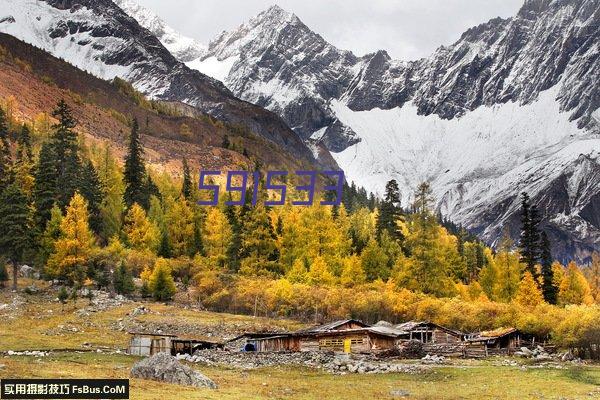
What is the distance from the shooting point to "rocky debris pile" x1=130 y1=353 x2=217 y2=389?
39.5 m

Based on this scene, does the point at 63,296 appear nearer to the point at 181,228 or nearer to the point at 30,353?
the point at 30,353

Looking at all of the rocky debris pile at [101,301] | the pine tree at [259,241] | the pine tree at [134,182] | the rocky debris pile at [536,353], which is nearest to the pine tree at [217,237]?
the pine tree at [259,241]

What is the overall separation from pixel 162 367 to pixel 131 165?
80.3 m

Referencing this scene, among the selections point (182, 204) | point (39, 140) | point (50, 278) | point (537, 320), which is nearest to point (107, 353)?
point (50, 278)

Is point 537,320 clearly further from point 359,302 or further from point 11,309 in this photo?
point 11,309

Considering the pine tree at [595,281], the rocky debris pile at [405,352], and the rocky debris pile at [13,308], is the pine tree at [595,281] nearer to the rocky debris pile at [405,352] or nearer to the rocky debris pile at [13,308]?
the rocky debris pile at [405,352]

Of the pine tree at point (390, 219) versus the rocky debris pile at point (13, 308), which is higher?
the pine tree at point (390, 219)

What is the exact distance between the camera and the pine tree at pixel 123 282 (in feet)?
274

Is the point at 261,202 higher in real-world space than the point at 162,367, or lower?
higher

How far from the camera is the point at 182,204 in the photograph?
111688 millimetres

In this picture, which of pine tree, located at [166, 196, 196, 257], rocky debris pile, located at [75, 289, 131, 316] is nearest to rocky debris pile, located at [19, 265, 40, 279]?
rocky debris pile, located at [75, 289, 131, 316]

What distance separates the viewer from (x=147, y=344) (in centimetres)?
5788

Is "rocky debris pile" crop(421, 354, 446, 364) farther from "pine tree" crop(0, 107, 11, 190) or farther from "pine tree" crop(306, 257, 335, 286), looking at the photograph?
"pine tree" crop(0, 107, 11, 190)

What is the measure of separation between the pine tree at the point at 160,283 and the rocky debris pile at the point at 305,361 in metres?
23.5
